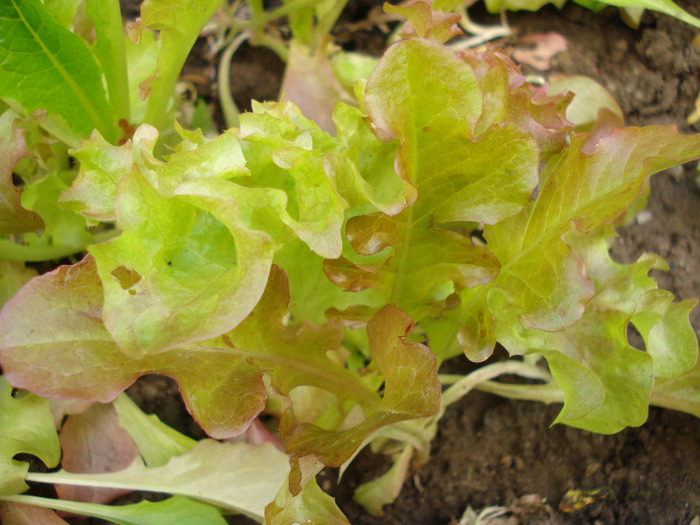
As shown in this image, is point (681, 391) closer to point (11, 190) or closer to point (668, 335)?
point (668, 335)

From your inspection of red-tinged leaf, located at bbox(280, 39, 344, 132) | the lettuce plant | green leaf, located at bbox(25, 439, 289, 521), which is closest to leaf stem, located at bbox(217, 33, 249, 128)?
red-tinged leaf, located at bbox(280, 39, 344, 132)

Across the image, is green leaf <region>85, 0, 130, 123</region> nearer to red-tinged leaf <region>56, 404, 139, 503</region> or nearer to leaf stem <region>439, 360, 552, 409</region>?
red-tinged leaf <region>56, 404, 139, 503</region>

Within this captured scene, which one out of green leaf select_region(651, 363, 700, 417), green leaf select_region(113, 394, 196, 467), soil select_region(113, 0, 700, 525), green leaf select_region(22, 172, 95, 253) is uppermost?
green leaf select_region(22, 172, 95, 253)

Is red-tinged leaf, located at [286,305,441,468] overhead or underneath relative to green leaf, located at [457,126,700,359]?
underneath

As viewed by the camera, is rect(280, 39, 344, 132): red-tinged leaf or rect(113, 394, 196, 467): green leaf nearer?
rect(113, 394, 196, 467): green leaf

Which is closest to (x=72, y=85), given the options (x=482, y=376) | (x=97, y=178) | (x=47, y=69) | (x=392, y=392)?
(x=47, y=69)

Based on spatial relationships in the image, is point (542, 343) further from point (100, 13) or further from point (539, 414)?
point (100, 13)

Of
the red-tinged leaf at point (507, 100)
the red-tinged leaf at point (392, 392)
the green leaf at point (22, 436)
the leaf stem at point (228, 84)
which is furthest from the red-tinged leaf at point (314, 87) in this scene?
the green leaf at point (22, 436)

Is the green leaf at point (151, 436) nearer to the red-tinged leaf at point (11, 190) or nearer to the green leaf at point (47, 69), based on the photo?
the red-tinged leaf at point (11, 190)
